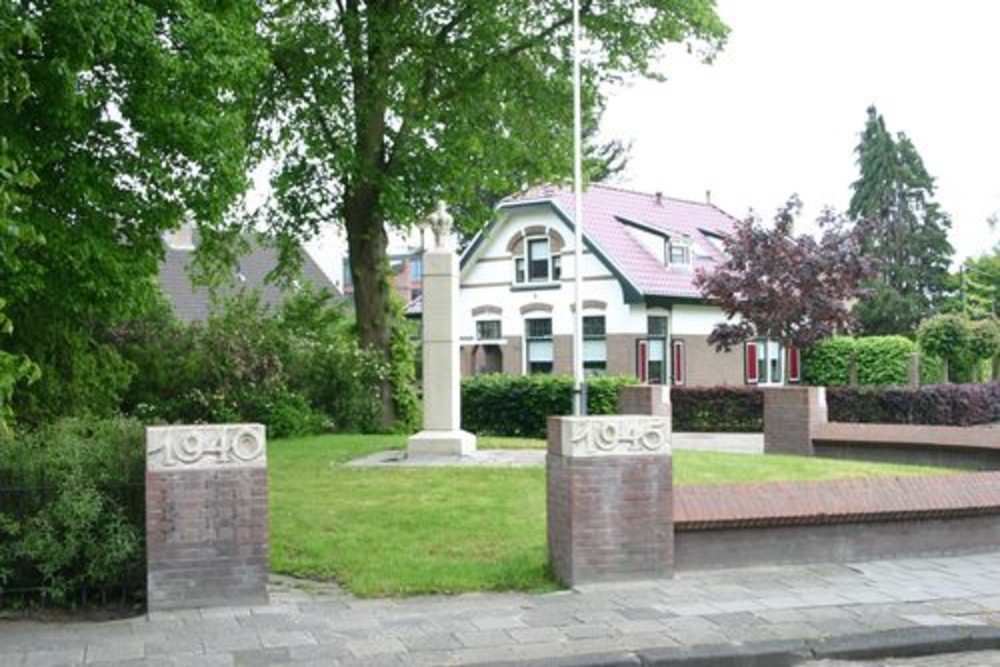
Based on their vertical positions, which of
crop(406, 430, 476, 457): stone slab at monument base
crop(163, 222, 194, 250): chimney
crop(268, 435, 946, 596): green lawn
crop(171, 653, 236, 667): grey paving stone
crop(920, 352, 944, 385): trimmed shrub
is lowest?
crop(171, 653, 236, 667): grey paving stone

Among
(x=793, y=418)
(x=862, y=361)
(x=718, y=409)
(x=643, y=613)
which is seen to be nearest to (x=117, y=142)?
(x=643, y=613)

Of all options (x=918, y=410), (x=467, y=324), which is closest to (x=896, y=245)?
(x=467, y=324)

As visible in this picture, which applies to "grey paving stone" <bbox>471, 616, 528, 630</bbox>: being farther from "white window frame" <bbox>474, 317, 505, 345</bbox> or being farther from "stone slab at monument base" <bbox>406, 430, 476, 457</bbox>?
"white window frame" <bbox>474, 317, 505, 345</bbox>

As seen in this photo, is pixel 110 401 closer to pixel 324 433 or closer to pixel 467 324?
pixel 324 433

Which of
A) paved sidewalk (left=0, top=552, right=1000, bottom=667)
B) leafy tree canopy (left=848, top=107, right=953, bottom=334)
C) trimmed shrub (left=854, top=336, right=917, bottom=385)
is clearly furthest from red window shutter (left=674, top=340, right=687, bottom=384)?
paved sidewalk (left=0, top=552, right=1000, bottom=667)

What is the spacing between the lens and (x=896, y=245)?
64312 millimetres

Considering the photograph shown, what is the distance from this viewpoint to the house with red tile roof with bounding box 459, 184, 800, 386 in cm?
3884

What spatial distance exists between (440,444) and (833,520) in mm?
7887

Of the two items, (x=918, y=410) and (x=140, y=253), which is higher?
(x=140, y=253)

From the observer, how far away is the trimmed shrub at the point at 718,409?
1076 inches

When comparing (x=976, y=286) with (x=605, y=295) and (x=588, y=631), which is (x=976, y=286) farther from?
(x=588, y=631)

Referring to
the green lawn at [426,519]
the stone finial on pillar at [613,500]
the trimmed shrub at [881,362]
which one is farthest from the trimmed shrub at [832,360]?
the stone finial on pillar at [613,500]

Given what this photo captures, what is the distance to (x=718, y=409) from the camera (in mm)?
27734

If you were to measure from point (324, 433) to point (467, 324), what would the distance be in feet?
69.0
